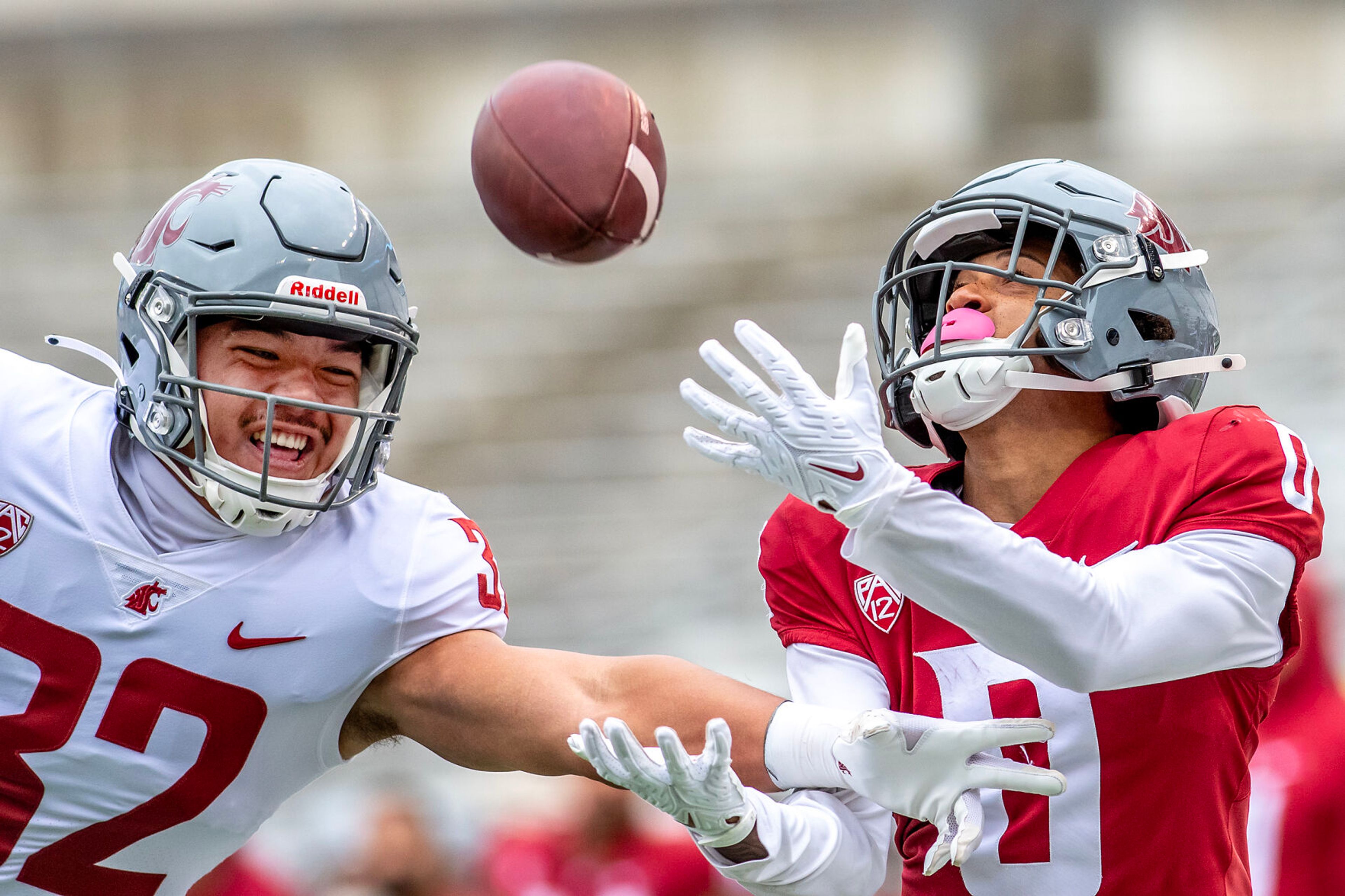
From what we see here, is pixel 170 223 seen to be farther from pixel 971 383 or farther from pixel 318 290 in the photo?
pixel 971 383

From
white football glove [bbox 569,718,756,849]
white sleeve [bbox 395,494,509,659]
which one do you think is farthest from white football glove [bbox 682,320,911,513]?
white sleeve [bbox 395,494,509,659]

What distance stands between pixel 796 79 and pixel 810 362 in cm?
353

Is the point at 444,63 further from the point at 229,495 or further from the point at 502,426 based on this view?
the point at 229,495

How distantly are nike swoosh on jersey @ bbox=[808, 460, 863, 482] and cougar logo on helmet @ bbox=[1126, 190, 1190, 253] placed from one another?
680mm

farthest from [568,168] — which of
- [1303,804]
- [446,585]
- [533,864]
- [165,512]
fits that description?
[533,864]

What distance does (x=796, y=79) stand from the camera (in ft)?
36.9

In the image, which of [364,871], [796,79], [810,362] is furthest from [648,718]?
[796,79]

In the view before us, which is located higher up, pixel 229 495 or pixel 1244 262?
pixel 229 495

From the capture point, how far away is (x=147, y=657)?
101 inches

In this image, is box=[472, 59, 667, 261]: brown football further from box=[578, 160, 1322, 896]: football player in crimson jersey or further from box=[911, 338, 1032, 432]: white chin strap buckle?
box=[911, 338, 1032, 432]: white chin strap buckle

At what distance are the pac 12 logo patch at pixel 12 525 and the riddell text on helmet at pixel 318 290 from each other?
537 millimetres

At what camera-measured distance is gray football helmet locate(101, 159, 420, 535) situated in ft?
8.46

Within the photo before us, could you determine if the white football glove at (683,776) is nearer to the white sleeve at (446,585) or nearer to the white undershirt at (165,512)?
the white sleeve at (446,585)

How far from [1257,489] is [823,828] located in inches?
30.0
